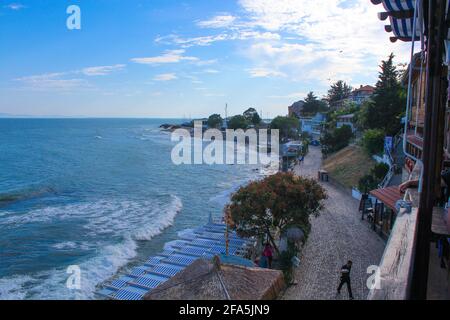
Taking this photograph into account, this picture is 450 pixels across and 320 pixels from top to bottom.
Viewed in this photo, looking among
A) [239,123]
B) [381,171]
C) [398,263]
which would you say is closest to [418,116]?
[398,263]

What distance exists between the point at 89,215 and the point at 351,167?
23.3 meters

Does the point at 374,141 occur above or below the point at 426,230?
below

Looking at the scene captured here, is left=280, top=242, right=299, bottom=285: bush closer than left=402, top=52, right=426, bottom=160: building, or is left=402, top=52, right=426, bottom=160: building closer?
left=402, top=52, right=426, bottom=160: building

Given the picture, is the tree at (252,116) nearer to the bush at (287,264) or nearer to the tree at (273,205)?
the tree at (273,205)

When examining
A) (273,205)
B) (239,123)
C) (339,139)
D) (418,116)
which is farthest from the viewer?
(239,123)

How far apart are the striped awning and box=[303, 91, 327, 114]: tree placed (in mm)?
101219

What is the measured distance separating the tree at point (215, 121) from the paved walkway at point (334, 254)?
120 metres

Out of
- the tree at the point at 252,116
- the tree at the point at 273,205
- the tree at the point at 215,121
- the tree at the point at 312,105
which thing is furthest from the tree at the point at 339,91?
the tree at the point at 273,205

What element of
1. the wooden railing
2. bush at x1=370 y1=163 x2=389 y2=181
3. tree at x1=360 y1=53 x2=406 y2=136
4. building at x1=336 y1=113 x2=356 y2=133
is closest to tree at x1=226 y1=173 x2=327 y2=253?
the wooden railing

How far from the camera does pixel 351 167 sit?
35.4 m

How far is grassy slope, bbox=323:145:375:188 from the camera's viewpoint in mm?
31922

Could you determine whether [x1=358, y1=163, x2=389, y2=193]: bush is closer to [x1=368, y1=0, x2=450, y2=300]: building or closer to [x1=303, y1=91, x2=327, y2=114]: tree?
[x1=368, y1=0, x2=450, y2=300]: building

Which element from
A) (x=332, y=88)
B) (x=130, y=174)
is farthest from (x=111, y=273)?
(x=332, y=88)

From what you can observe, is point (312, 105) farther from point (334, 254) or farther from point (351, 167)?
point (334, 254)
